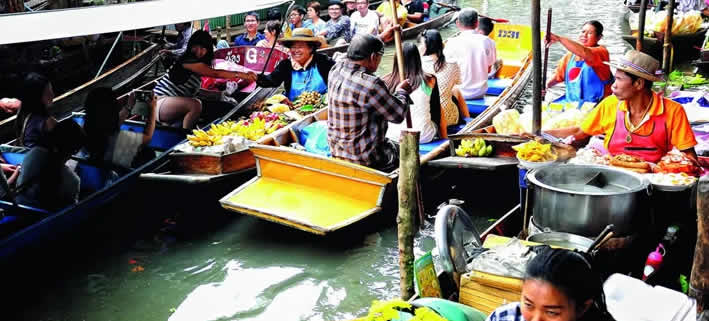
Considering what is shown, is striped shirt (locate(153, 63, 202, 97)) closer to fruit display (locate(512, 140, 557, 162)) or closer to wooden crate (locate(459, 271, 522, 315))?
fruit display (locate(512, 140, 557, 162))

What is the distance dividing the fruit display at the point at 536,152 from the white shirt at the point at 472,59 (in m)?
3.20

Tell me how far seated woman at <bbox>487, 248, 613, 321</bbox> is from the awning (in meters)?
3.95

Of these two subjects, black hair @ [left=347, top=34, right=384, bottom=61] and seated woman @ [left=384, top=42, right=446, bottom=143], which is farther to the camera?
seated woman @ [left=384, top=42, right=446, bottom=143]

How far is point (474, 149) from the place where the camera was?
596 cm

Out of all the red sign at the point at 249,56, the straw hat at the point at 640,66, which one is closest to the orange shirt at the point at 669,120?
the straw hat at the point at 640,66

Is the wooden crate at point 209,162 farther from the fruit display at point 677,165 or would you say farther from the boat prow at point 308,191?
the fruit display at point 677,165

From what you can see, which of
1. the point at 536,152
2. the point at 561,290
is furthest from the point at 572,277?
the point at 536,152

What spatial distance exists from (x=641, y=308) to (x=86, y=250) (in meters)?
4.61

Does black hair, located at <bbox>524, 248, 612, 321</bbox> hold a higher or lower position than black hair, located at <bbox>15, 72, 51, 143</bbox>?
lower

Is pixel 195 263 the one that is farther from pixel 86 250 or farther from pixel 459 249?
pixel 459 249

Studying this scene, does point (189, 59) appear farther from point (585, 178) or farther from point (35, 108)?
point (585, 178)

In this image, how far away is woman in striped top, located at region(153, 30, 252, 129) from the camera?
7297 millimetres

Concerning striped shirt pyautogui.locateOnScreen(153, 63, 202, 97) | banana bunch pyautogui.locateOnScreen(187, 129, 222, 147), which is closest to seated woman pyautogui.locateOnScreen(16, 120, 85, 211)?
banana bunch pyautogui.locateOnScreen(187, 129, 222, 147)

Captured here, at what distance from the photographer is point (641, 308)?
323cm
